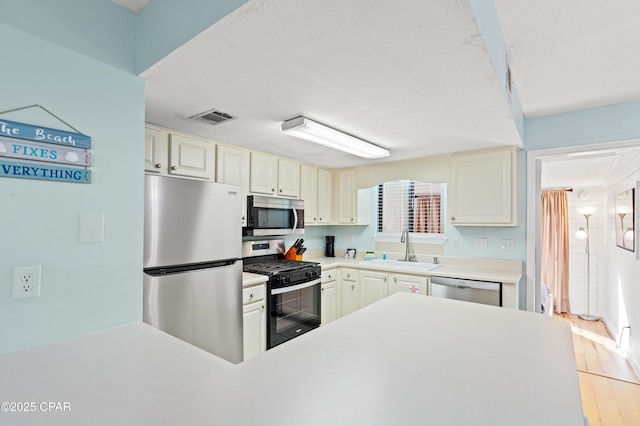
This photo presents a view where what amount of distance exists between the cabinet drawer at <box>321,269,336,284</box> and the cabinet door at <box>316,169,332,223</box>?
0.68 metres

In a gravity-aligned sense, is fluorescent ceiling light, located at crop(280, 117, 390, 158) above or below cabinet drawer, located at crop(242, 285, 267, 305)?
above

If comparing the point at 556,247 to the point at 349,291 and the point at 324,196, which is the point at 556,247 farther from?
the point at 324,196

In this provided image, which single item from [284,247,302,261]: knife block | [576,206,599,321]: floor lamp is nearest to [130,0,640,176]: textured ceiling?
[284,247,302,261]: knife block

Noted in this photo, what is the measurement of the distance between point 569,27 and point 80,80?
2299 millimetres

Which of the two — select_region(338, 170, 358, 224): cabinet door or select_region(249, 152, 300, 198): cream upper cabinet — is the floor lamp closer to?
select_region(338, 170, 358, 224): cabinet door

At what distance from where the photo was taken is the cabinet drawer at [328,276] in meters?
3.31

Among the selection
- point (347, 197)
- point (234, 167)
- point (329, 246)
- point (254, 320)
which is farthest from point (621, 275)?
point (234, 167)

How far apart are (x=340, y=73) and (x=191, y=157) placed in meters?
1.54

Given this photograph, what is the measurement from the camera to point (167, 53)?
4.22 feet

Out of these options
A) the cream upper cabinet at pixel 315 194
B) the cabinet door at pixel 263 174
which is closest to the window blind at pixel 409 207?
the cream upper cabinet at pixel 315 194

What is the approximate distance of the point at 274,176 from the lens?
3217mm

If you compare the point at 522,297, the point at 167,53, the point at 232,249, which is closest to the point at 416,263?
the point at 522,297

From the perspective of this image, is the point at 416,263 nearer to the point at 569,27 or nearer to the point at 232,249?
the point at 232,249

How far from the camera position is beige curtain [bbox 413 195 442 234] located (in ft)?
11.7
